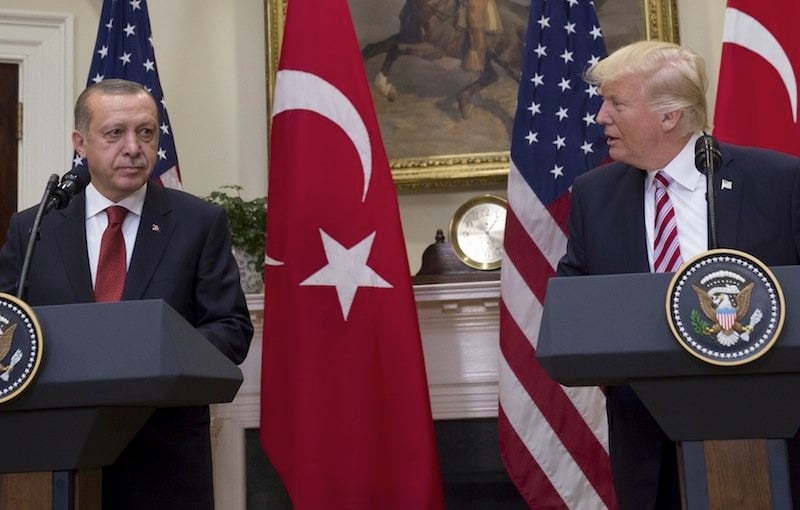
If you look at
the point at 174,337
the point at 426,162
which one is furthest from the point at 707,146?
the point at 426,162

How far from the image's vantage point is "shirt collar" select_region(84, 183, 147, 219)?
2.62 meters

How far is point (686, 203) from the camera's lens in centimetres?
238

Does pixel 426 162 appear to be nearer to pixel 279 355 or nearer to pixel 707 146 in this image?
pixel 279 355

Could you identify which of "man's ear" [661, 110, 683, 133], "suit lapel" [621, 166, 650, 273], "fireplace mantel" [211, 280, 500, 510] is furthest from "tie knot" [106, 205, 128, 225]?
"fireplace mantel" [211, 280, 500, 510]

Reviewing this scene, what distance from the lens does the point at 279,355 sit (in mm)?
3777

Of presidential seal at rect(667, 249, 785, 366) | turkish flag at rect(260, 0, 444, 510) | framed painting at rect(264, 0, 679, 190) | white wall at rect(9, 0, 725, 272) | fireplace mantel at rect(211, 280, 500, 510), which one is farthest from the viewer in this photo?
white wall at rect(9, 0, 725, 272)

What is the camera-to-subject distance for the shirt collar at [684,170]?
2412 millimetres

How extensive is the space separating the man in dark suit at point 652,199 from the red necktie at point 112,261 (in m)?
1.06

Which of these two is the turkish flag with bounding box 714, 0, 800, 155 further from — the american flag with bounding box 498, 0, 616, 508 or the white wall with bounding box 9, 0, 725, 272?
the white wall with bounding box 9, 0, 725, 272

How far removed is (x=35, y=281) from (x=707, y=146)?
1.55 meters

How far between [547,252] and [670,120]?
1459 millimetres

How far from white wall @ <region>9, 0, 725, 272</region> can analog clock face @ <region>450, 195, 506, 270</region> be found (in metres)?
1.00

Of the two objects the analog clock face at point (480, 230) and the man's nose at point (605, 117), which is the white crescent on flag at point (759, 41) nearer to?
the analog clock face at point (480, 230)

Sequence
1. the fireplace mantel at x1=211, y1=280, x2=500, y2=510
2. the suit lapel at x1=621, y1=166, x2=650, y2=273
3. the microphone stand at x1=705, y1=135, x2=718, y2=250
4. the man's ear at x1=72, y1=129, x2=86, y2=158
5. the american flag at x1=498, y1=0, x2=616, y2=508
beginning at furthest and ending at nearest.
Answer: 1. the fireplace mantel at x1=211, y1=280, x2=500, y2=510
2. the american flag at x1=498, y1=0, x2=616, y2=508
3. the man's ear at x1=72, y1=129, x2=86, y2=158
4. the suit lapel at x1=621, y1=166, x2=650, y2=273
5. the microphone stand at x1=705, y1=135, x2=718, y2=250
